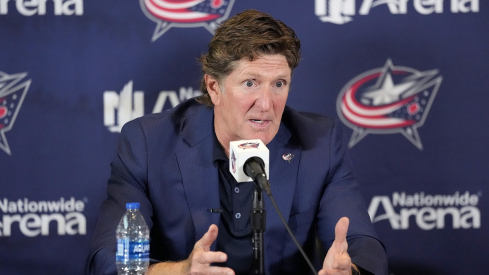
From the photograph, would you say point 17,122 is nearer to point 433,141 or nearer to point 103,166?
point 103,166

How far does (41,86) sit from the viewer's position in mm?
3377

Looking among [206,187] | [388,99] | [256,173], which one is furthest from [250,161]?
[388,99]

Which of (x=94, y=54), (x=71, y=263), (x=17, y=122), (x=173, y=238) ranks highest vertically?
(x=94, y=54)

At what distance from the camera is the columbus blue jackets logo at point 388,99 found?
137 inches

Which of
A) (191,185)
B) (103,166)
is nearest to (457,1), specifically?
(191,185)

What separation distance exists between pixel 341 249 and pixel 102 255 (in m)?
0.84

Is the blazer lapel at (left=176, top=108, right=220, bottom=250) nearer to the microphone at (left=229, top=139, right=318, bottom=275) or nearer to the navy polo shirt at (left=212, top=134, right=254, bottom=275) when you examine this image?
the navy polo shirt at (left=212, top=134, right=254, bottom=275)

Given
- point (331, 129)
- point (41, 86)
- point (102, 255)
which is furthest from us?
point (41, 86)

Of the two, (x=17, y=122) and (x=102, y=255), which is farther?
(x=17, y=122)

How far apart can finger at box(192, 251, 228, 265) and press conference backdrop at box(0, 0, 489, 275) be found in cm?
145

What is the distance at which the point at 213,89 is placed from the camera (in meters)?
2.85

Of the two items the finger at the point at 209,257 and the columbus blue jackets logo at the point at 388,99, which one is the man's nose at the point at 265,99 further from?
the columbus blue jackets logo at the point at 388,99

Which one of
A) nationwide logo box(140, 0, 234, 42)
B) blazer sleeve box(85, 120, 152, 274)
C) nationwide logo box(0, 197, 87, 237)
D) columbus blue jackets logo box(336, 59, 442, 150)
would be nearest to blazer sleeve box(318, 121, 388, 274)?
columbus blue jackets logo box(336, 59, 442, 150)

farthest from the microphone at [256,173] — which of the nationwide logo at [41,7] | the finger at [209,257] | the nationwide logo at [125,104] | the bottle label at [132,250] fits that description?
the nationwide logo at [41,7]
